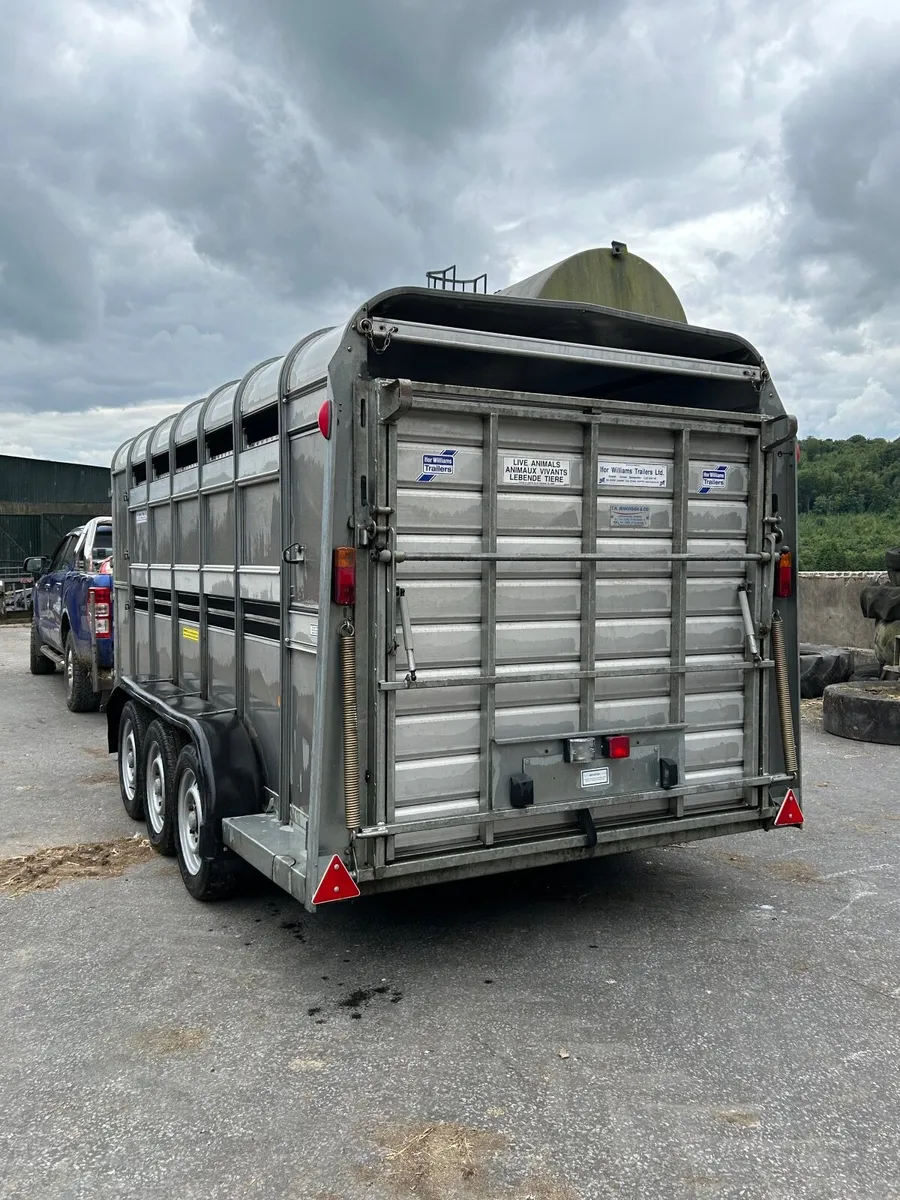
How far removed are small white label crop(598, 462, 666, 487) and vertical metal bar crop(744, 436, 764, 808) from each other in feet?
1.84

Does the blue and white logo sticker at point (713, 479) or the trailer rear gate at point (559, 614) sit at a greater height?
the blue and white logo sticker at point (713, 479)

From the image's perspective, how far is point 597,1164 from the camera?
296cm

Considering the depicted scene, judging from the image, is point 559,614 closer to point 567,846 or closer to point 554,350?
point 567,846

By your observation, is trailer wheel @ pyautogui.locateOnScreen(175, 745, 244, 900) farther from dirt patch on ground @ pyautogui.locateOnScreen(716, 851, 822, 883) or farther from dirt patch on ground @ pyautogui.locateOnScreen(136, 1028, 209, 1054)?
dirt patch on ground @ pyautogui.locateOnScreen(716, 851, 822, 883)

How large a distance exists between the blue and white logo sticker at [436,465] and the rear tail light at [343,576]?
1.47 feet

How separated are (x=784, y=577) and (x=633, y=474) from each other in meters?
1.05

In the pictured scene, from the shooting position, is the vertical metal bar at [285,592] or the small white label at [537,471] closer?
the small white label at [537,471]

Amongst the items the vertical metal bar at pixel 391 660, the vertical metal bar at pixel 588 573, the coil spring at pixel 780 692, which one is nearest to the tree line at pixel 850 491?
the coil spring at pixel 780 692

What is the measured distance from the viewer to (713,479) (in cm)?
488

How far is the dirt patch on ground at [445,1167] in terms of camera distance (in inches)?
112

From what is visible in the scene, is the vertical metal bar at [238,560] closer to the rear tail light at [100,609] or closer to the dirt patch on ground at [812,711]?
the rear tail light at [100,609]

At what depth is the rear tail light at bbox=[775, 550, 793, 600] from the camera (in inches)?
199

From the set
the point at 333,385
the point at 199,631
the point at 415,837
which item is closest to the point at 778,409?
the point at 333,385

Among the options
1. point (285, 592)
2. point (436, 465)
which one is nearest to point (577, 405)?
point (436, 465)
